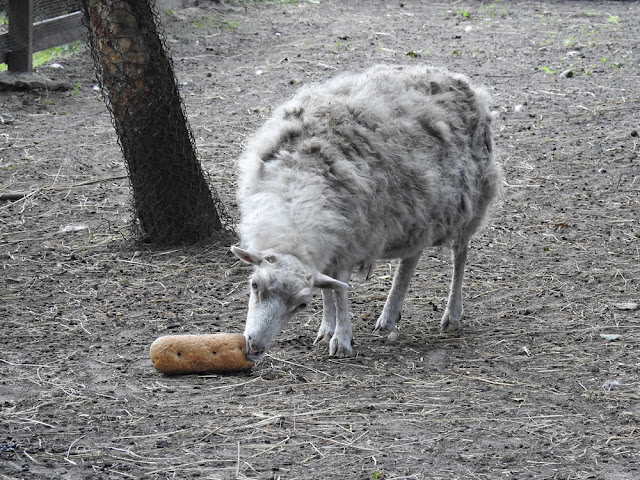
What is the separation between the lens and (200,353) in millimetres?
4754

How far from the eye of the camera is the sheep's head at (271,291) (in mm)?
4445

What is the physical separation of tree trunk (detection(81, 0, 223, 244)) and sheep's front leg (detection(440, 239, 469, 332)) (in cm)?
207

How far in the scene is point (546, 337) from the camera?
18.0 ft

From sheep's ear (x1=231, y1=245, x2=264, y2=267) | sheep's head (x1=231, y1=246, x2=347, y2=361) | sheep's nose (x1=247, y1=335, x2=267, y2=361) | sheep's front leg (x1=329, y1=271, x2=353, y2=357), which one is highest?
sheep's ear (x1=231, y1=245, x2=264, y2=267)

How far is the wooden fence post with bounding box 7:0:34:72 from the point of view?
1084 centimetres

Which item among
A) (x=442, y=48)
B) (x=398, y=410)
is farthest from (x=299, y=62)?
(x=398, y=410)

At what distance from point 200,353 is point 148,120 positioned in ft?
7.77

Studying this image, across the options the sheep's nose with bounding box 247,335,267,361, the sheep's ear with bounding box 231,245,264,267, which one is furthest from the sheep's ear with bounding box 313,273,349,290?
the sheep's nose with bounding box 247,335,267,361

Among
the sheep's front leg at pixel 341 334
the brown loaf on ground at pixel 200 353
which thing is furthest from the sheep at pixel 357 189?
the brown loaf on ground at pixel 200 353

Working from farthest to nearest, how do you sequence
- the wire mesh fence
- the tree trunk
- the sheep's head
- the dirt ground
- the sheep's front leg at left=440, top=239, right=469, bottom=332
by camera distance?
the wire mesh fence
the tree trunk
the sheep's front leg at left=440, top=239, right=469, bottom=332
the sheep's head
the dirt ground

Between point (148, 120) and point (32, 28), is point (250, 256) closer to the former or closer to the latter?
point (148, 120)

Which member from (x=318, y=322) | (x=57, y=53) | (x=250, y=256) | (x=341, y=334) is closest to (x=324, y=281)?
(x=250, y=256)

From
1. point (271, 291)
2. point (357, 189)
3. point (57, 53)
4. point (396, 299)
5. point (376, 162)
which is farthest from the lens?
point (57, 53)

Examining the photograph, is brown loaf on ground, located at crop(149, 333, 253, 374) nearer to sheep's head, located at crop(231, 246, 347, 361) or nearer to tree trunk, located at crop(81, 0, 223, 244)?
sheep's head, located at crop(231, 246, 347, 361)
